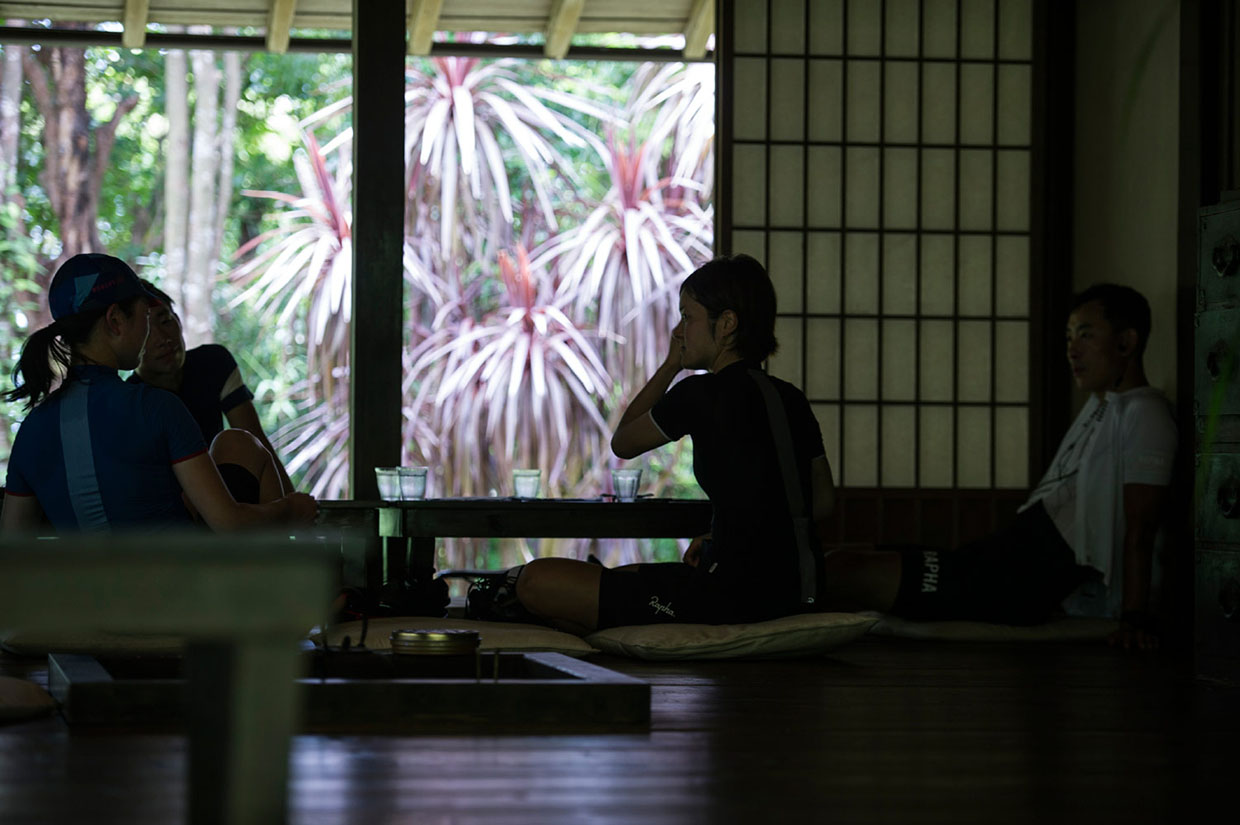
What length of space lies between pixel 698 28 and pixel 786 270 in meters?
1.85

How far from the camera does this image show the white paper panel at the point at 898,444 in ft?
17.9

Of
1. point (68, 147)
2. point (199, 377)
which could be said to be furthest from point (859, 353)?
point (68, 147)

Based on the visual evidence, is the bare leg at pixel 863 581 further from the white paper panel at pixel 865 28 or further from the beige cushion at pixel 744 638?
the white paper panel at pixel 865 28

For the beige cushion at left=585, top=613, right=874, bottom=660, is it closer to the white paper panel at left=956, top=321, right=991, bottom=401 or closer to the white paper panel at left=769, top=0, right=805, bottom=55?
the white paper panel at left=956, top=321, right=991, bottom=401

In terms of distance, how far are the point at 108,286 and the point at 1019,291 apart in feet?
11.3

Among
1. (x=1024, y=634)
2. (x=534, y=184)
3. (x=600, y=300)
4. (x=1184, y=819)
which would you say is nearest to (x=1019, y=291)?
(x=1024, y=634)

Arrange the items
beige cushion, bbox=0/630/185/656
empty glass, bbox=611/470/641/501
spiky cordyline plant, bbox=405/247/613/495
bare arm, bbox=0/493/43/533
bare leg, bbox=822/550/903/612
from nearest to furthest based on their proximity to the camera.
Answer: bare arm, bbox=0/493/43/533 < beige cushion, bbox=0/630/185/656 < bare leg, bbox=822/550/903/612 < empty glass, bbox=611/470/641/501 < spiky cordyline plant, bbox=405/247/613/495

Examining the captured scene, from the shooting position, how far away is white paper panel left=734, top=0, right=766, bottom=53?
17.9ft

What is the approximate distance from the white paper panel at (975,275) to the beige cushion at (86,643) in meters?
3.11

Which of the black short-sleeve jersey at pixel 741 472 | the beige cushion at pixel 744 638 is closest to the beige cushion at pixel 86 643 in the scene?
→ the beige cushion at pixel 744 638

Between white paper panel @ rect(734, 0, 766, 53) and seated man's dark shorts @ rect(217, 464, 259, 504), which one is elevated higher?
white paper panel @ rect(734, 0, 766, 53)

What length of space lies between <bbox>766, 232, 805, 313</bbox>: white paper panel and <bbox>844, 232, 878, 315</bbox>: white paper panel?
0.17 meters

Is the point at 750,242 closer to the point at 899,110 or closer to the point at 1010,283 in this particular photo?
the point at 899,110

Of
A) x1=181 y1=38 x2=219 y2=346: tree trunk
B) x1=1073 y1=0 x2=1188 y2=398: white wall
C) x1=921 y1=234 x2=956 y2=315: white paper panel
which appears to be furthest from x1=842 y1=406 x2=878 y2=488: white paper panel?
x1=181 y1=38 x2=219 y2=346: tree trunk
